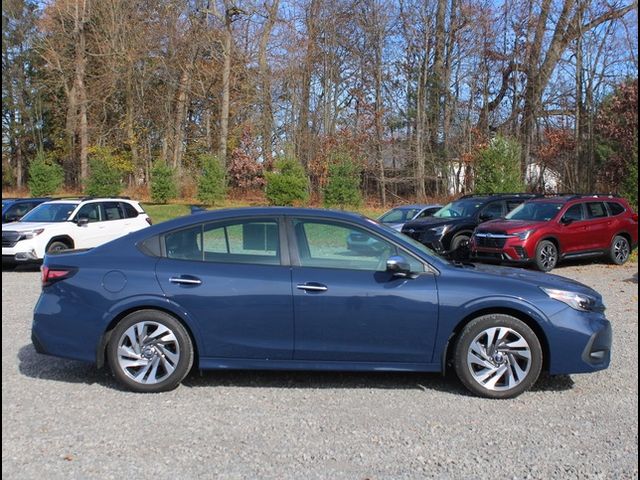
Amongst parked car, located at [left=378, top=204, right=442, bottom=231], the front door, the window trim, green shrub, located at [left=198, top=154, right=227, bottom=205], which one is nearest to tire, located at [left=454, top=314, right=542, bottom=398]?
the front door

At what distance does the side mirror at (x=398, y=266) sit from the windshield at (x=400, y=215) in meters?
13.7

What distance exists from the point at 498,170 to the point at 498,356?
21.4 metres

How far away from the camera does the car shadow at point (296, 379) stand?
17.2 feet

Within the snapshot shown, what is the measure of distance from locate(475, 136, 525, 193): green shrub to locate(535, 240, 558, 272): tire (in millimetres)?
11858

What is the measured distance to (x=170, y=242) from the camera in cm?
524

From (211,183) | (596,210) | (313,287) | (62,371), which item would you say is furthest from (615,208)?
(211,183)

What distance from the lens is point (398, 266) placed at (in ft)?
16.1

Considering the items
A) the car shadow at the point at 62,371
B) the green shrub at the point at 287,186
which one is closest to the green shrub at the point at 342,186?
the green shrub at the point at 287,186

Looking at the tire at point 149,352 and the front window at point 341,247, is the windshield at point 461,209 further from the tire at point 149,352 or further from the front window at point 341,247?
the tire at point 149,352

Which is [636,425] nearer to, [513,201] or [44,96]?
[513,201]

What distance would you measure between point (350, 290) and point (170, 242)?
5.28 ft

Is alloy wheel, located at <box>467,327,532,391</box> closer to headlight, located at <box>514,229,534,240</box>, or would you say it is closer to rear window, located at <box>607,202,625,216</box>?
headlight, located at <box>514,229,534,240</box>

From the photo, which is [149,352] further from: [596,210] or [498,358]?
[596,210]

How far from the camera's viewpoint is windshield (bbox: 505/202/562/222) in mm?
13945
